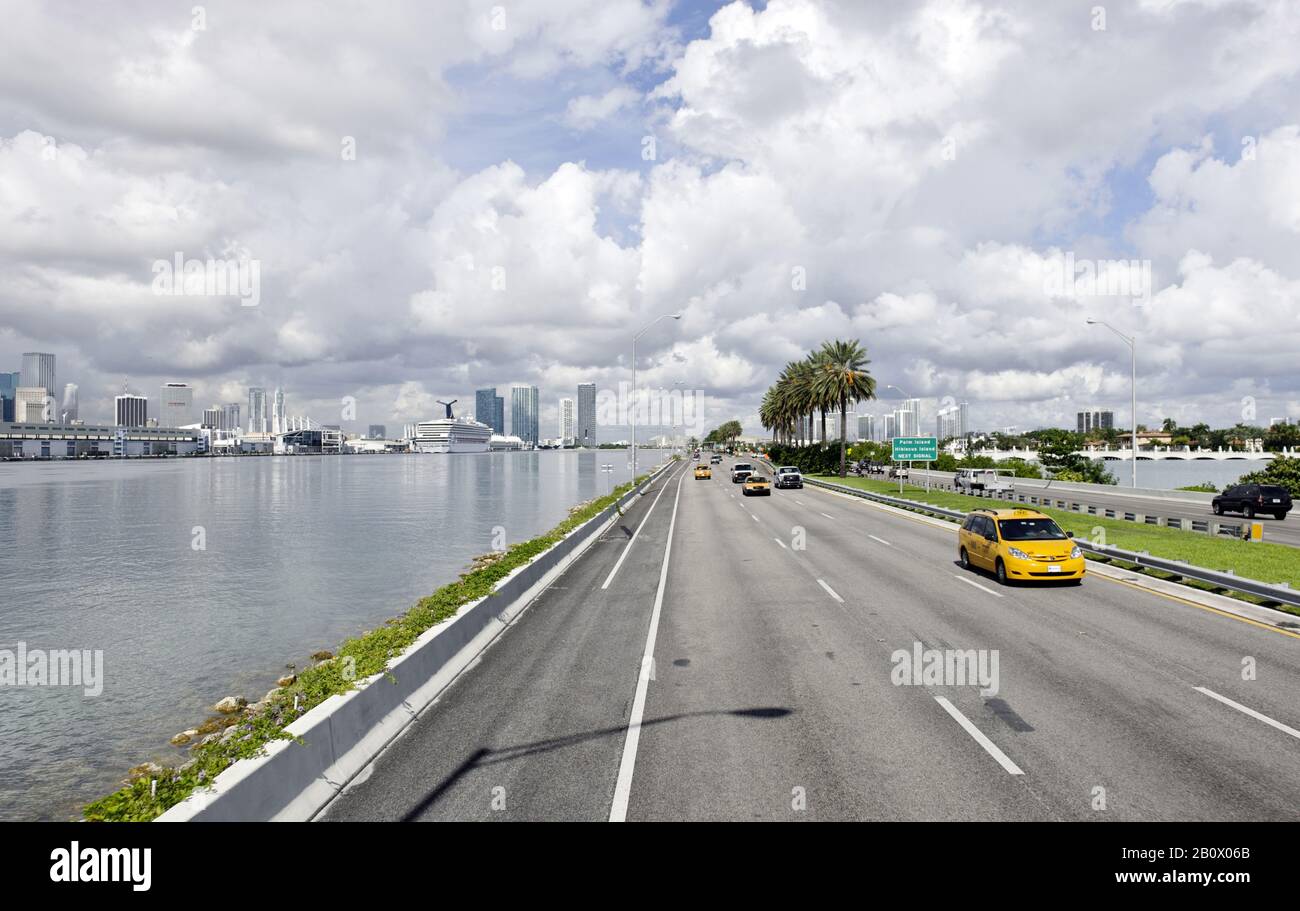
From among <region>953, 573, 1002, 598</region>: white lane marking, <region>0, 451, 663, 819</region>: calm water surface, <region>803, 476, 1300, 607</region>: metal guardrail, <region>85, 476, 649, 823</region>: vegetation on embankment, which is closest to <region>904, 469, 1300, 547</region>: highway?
<region>803, 476, 1300, 607</region>: metal guardrail

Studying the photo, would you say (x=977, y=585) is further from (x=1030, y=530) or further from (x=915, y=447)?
(x=915, y=447)

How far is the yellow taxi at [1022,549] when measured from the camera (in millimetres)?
16797

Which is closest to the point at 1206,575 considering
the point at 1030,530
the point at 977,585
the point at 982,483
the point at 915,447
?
the point at 1030,530

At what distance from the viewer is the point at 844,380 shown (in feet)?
231

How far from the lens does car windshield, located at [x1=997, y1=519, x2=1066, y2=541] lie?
17.8 m

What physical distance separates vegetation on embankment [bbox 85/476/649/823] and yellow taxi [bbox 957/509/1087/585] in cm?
1196

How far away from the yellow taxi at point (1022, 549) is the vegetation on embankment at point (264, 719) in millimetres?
11960

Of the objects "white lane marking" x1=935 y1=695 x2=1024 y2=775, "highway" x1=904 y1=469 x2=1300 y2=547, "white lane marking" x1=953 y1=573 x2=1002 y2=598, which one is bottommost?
"highway" x1=904 y1=469 x2=1300 y2=547

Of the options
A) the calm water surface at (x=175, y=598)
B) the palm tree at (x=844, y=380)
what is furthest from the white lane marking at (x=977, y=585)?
the palm tree at (x=844, y=380)

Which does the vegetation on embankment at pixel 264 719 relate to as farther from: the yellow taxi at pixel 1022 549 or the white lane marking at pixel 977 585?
the yellow taxi at pixel 1022 549

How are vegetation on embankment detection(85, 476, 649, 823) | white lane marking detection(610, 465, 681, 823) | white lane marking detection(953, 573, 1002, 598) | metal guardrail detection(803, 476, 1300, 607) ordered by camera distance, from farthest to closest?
white lane marking detection(953, 573, 1002, 598)
metal guardrail detection(803, 476, 1300, 607)
white lane marking detection(610, 465, 681, 823)
vegetation on embankment detection(85, 476, 649, 823)

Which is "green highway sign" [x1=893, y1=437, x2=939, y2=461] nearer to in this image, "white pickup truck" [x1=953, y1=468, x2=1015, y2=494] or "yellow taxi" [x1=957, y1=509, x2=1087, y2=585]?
"white pickup truck" [x1=953, y1=468, x2=1015, y2=494]

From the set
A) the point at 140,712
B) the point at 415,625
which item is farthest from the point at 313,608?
the point at 415,625

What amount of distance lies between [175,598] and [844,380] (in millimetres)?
58718
